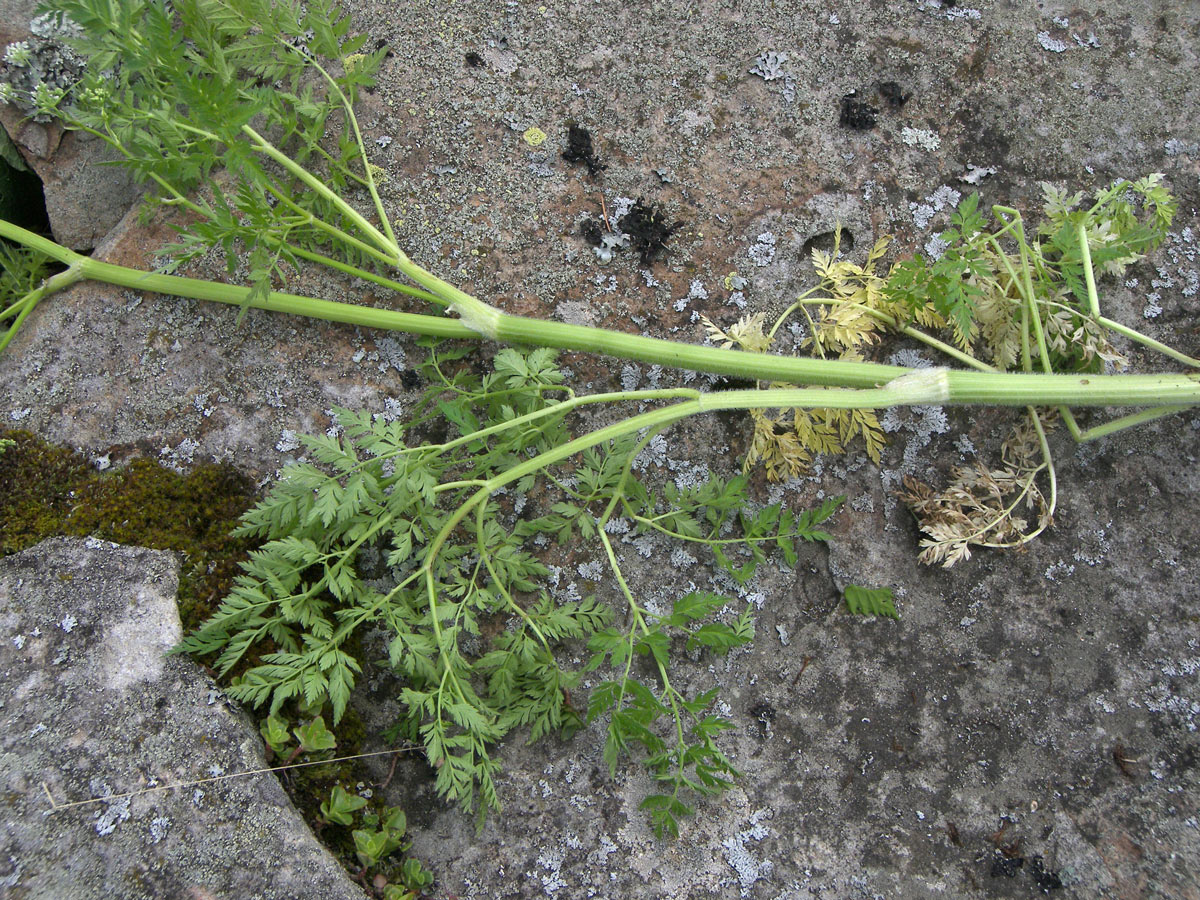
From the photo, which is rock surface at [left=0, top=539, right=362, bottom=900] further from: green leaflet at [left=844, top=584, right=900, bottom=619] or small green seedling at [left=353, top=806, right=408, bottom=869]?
green leaflet at [left=844, top=584, right=900, bottom=619]

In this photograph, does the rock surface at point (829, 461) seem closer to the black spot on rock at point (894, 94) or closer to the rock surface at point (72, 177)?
the black spot on rock at point (894, 94)

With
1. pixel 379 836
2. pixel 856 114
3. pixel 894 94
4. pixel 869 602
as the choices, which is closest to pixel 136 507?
pixel 379 836

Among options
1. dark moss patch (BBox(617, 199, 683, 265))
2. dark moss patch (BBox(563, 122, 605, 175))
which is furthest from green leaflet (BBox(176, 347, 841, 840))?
dark moss patch (BBox(563, 122, 605, 175))

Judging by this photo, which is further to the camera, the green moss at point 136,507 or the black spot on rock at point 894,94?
the black spot on rock at point 894,94

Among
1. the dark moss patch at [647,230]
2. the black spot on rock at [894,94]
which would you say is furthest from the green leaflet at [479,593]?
the black spot on rock at [894,94]

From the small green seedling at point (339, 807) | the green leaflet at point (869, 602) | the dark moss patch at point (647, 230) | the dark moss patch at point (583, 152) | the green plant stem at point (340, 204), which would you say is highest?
the green plant stem at point (340, 204)

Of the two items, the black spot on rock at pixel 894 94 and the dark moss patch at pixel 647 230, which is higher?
the black spot on rock at pixel 894 94

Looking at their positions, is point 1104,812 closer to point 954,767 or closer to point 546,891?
point 954,767
